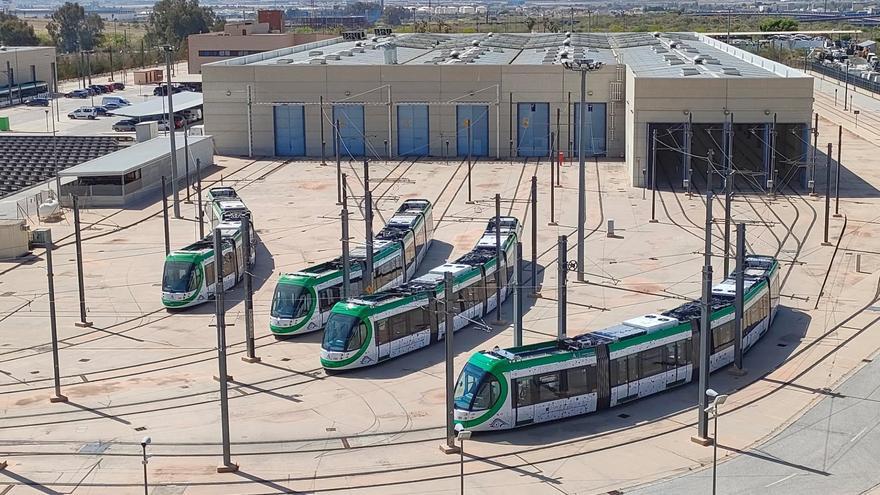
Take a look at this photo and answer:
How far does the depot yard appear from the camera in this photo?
23.9 m

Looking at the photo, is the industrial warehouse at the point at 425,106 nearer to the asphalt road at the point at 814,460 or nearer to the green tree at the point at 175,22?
the asphalt road at the point at 814,460

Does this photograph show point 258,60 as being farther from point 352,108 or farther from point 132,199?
point 132,199

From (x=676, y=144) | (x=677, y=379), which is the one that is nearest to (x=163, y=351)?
(x=677, y=379)

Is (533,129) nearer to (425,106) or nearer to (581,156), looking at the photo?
(425,106)

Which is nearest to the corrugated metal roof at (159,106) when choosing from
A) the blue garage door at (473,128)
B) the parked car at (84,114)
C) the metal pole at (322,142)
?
the parked car at (84,114)

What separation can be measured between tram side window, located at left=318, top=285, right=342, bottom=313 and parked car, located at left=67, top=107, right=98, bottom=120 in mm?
56909

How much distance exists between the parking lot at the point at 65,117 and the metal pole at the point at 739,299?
170 feet

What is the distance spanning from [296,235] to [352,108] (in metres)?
20.5

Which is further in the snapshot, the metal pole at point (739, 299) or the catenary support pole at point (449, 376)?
the metal pole at point (739, 299)

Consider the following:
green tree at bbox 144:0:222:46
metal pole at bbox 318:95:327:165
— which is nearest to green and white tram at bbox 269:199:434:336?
metal pole at bbox 318:95:327:165

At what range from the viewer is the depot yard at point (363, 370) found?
23.9 m

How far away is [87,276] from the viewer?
4009 cm

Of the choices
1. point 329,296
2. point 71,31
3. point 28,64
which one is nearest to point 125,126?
point 28,64

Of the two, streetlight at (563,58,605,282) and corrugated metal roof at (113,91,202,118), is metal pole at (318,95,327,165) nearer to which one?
corrugated metal roof at (113,91,202,118)
